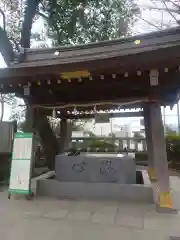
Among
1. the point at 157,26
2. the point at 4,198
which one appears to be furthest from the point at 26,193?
the point at 157,26

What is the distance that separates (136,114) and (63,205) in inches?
150

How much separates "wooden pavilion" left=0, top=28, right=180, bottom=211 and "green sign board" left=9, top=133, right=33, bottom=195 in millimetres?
992

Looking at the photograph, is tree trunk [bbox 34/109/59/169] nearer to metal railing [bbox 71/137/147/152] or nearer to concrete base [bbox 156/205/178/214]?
metal railing [bbox 71/137/147/152]

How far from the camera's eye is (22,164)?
479cm

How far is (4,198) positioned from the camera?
16.3 ft

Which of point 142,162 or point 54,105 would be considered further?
point 142,162

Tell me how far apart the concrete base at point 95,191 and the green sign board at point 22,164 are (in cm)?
60

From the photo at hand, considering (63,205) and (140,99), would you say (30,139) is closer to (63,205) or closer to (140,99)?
(63,205)

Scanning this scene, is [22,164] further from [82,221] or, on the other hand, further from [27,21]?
[27,21]

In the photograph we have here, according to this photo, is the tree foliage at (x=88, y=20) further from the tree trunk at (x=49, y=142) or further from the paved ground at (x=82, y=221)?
the paved ground at (x=82, y=221)

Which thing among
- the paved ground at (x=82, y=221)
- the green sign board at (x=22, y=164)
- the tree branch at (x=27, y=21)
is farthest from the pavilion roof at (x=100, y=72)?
the tree branch at (x=27, y=21)

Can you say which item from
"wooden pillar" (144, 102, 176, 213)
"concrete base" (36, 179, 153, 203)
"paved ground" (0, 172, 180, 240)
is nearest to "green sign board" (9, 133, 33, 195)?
"paved ground" (0, 172, 180, 240)

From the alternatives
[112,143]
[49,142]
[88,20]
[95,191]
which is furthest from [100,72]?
[112,143]

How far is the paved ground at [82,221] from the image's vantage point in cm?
309
